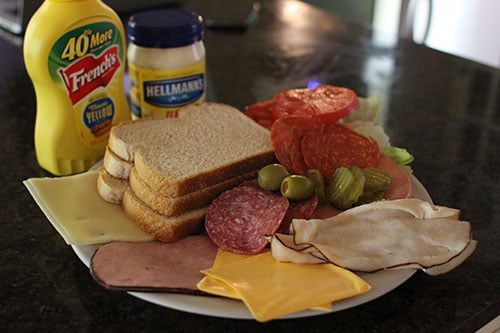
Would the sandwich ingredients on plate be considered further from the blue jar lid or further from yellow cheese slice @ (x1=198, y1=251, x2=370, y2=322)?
the blue jar lid

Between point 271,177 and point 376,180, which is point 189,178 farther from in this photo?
point 376,180

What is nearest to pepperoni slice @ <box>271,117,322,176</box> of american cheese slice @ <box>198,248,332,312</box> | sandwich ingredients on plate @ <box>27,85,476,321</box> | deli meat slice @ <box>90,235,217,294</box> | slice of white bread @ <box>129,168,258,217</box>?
sandwich ingredients on plate @ <box>27,85,476,321</box>

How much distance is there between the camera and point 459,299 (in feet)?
3.42

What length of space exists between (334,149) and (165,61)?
41cm

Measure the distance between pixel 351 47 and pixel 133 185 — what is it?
1.19m

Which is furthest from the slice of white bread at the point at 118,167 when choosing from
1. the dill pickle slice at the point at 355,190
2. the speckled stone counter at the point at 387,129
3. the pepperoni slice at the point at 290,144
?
the dill pickle slice at the point at 355,190

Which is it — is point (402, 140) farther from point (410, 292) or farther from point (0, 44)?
point (0, 44)

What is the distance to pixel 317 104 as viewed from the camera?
1.40m

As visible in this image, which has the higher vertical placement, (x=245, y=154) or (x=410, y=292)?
(x=245, y=154)

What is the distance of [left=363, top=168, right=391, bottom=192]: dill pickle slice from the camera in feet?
3.87

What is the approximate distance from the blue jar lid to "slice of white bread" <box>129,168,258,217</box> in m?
0.32

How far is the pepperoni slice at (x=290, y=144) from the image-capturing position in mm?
1212

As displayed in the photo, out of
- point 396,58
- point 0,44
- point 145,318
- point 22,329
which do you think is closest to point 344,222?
point 145,318

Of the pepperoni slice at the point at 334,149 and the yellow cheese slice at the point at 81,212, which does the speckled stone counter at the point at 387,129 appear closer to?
the yellow cheese slice at the point at 81,212
